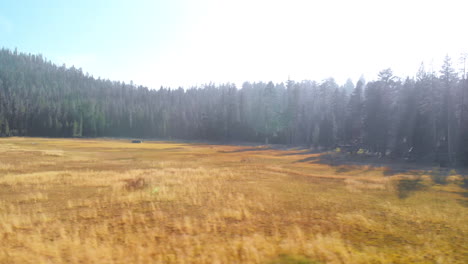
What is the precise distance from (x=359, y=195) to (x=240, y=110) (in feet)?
272

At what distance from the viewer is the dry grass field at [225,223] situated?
7.27 m

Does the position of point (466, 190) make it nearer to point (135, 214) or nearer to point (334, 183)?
point (334, 183)

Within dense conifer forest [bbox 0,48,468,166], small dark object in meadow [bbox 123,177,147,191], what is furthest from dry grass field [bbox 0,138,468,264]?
dense conifer forest [bbox 0,48,468,166]

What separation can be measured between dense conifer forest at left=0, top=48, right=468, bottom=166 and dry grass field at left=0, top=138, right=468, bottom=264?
103 ft

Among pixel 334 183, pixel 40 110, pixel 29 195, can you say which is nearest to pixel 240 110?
pixel 334 183

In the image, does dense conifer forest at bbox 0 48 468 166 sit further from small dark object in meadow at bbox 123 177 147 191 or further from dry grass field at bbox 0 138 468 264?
small dark object in meadow at bbox 123 177 147 191

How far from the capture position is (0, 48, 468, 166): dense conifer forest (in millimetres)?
42562

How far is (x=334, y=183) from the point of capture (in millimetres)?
20531

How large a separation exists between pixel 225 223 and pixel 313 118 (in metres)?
74.5

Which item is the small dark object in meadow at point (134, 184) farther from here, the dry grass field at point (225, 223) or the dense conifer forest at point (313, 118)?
the dense conifer forest at point (313, 118)

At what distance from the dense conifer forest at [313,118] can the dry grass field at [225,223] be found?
31.4m

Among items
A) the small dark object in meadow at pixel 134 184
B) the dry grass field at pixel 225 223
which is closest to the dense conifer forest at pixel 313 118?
the dry grass field at pixel 225 223

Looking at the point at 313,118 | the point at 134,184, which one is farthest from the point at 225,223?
the point at 313,118

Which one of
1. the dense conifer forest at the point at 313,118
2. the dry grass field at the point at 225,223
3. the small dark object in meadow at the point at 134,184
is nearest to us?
the dry grass field at the point at 225,223
